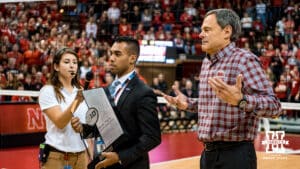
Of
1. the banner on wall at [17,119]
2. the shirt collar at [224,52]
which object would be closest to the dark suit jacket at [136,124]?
the shirt collar at [224,52]

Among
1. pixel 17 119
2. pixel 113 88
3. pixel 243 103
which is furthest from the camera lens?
pixel 17 119

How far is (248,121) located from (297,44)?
10.5 meters

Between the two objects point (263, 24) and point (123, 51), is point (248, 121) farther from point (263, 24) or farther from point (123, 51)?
point (263, 24)

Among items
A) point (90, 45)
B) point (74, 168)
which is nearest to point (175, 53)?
point (90, 45)

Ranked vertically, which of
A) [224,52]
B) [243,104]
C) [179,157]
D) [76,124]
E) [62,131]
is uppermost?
[224,52]

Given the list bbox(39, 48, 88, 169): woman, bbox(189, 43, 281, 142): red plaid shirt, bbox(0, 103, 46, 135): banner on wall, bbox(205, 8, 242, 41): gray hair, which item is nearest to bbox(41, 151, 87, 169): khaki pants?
bbox(39, 48, 88, 169): woman

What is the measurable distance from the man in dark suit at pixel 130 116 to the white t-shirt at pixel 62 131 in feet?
2.85

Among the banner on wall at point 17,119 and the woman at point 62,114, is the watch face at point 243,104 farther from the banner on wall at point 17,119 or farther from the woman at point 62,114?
the banner on wall at point 17,119

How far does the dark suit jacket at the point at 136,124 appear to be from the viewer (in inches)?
133

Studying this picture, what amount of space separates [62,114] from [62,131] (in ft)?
0.62

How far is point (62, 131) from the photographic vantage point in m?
4.42

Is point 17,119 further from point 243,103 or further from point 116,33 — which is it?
A: point 243,103

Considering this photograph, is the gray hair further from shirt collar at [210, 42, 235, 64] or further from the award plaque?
the award plaque

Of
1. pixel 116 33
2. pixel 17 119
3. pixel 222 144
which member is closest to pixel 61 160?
pixel 222 144
